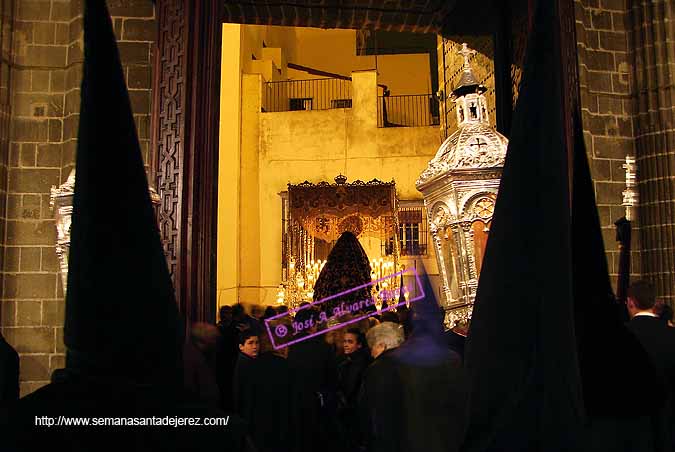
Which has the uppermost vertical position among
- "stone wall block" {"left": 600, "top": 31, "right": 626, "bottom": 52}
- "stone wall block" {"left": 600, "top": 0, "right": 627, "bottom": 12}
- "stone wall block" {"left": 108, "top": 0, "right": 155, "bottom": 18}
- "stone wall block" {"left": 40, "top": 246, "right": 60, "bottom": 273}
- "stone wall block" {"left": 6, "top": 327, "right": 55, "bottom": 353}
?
"stone wall block" {"left": 600, "top": 0, "right": 627, "bottom": 12}

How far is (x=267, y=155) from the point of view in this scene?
15.7 m

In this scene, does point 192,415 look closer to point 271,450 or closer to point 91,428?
point 91,428

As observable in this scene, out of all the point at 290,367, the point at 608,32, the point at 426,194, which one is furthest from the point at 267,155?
the point at 290,367

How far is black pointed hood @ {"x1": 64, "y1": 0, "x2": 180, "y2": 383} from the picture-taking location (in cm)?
156

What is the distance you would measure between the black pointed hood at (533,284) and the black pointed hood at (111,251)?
3.25 feet

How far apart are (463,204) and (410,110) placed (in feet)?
43.5

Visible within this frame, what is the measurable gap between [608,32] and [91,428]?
7.80 meters

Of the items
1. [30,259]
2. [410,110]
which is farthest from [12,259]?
[410,110]

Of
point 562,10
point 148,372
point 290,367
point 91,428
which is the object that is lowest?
point 290,367

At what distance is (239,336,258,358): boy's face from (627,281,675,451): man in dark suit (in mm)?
2171

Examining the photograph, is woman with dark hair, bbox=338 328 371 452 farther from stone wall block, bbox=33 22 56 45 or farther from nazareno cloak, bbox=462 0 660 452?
stone wall block, bbox=33 22 56 45

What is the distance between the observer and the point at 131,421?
1.58 metres

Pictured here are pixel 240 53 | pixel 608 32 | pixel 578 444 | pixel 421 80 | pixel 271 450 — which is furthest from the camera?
pixel 421 80

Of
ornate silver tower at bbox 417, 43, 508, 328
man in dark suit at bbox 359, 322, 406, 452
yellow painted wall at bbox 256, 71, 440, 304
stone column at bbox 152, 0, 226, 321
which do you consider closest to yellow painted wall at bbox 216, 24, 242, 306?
yellow painted wall at bbox 256, 71, 440, 304
